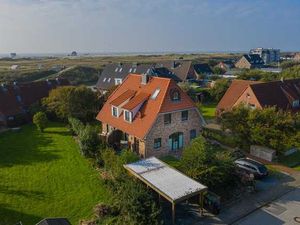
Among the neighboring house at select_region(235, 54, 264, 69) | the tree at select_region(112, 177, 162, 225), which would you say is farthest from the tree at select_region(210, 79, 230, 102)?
the neighboring house at select_region(235, 54, 264, 69)

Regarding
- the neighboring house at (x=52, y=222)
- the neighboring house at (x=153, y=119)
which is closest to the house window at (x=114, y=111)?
the neighboring house at (x=153, y=119)

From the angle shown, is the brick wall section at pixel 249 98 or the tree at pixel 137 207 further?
the brick wall section at pixel 249 98

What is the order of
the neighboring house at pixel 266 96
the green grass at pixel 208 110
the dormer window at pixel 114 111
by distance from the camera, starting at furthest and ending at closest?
the green grass at pixel 208 110, the neighboring house at pixel 266 96, the dormer window at pixel 114 111

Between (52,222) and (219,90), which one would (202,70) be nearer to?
(219,90)

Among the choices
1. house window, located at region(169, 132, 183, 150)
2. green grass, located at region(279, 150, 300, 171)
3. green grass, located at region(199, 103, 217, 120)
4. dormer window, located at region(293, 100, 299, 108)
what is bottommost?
green grass, located at region(279, 150, 300, 171)

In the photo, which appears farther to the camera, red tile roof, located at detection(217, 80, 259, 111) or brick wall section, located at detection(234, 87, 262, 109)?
red tile roof, located at detection(217, 80, 259, 111)

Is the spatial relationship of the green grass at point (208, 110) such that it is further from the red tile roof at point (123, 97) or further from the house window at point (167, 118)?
the house window at point (167, 118)

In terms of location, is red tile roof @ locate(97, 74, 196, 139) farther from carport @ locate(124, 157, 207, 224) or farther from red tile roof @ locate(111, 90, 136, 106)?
carport @ locate(124, 157, 207, 224)
